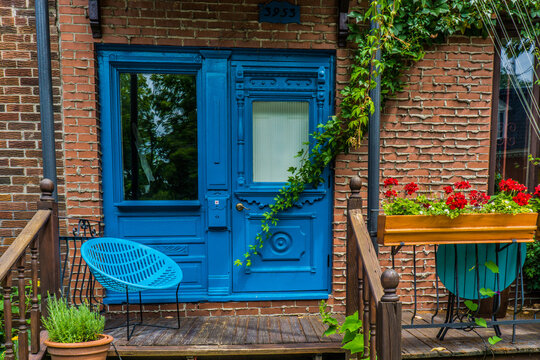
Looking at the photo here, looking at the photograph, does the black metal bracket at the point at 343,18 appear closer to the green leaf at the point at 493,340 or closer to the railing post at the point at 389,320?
the railing post at the point at 389,320

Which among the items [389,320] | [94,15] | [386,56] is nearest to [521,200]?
[389,320]

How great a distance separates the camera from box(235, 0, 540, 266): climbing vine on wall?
3.04m

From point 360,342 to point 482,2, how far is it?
10.2 ft

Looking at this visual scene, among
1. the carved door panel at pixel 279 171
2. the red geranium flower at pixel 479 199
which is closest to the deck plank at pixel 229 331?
the carved door panel at pixel 279 171

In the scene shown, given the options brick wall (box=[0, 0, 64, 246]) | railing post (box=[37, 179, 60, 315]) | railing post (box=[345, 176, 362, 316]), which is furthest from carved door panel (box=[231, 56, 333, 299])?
brick wall (box=[0, 0, 64, 246])

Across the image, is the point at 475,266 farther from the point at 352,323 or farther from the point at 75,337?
the point at 75,337

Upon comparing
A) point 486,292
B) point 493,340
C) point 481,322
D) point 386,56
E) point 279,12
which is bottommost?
point 493,340

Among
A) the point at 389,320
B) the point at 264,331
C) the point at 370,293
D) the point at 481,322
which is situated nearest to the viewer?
the point at 389,320

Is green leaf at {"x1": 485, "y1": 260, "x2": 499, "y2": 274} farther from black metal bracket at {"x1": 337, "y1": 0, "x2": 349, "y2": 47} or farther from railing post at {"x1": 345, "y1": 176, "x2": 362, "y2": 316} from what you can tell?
black metal bracket at {"x1": 337, "y1": 0, "x2": 349, "y2": 47}

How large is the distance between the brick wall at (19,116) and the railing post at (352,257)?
8.39ft

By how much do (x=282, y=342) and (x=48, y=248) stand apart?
185 centimetres

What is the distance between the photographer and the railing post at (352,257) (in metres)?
2.37

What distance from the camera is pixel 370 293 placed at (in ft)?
6.80

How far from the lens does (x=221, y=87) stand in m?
3.15
